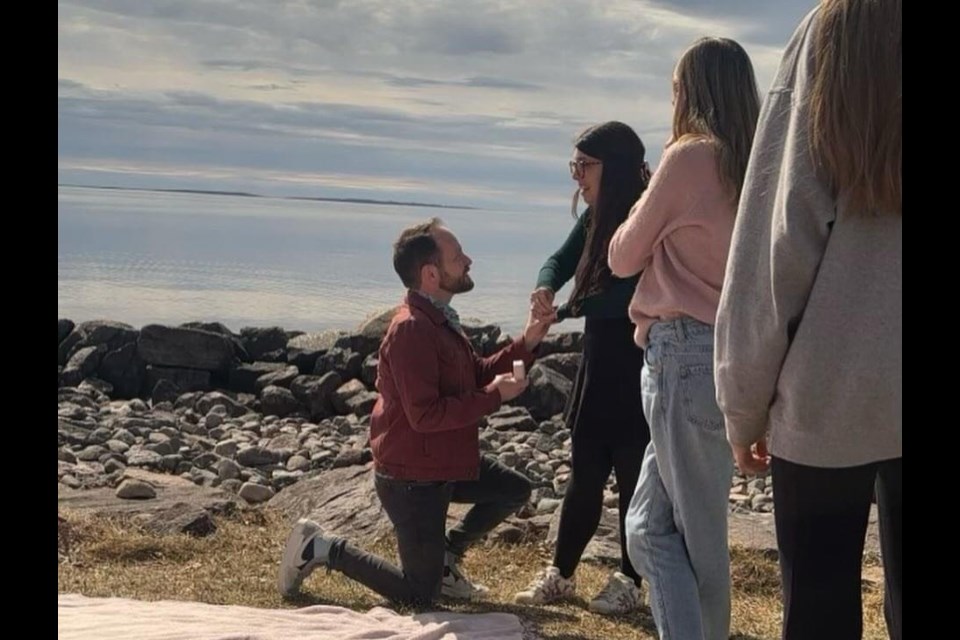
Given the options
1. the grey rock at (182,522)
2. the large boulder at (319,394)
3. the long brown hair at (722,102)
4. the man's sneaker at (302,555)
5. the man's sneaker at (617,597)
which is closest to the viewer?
the long brown hair at (722,102)

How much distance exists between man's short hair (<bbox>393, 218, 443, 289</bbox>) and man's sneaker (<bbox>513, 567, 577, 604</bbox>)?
1225mm

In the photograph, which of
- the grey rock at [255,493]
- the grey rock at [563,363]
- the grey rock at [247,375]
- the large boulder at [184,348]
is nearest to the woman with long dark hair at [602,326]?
the grey rock at [255,493]

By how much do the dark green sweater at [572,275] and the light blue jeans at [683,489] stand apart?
1008mm

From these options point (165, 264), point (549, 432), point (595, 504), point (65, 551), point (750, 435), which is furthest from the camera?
point (165, 264)

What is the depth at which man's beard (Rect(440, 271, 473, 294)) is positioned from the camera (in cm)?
548

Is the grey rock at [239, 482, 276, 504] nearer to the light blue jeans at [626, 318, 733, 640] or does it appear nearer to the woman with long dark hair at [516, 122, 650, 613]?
the woman with long dark hair at [516, 122, 650, 613]

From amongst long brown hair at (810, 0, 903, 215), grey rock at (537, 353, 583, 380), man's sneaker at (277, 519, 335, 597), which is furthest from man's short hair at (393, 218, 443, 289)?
grey rock at (537, 353, 583, 380)

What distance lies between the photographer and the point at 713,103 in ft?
13.9

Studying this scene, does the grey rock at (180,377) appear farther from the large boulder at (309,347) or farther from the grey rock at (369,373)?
the grey rock at (369,373)

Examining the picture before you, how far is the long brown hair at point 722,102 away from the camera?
4199mm

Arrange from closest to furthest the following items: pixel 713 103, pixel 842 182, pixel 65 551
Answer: pixel 842 182 → pixel 713 103 → pixel 65 551

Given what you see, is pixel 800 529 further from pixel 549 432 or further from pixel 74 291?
pixel 74 291
